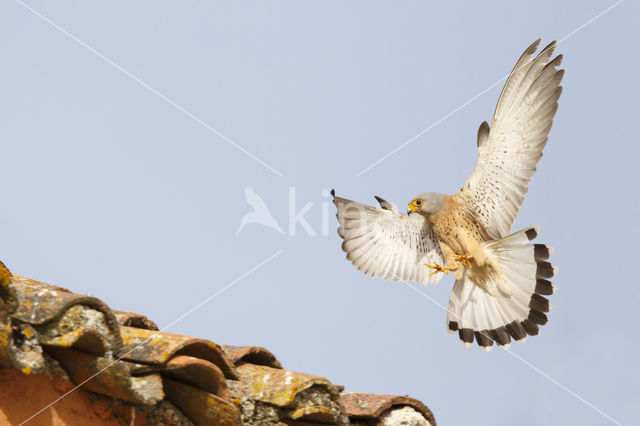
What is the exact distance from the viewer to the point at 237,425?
3.47m

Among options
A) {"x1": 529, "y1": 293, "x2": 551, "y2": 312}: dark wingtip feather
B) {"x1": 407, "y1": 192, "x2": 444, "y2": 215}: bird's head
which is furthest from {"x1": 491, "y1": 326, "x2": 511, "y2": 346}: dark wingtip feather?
{"x1": 407, "y1": 192, "x2": 444, "y2": 215}: bird's head

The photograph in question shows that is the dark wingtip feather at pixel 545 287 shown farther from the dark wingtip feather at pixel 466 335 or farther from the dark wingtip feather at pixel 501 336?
the dark wingtip feather at pixel 466 335

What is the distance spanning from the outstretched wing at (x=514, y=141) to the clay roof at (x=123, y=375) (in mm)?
2876

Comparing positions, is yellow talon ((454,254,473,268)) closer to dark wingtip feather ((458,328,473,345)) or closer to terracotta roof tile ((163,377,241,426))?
dark wingtip feather ((458,328,473,345))

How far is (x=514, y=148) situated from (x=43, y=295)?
13.5ft

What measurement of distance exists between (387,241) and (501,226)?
3.61 feet

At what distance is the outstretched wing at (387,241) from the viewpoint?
261 inches

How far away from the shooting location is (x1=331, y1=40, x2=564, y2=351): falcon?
19.7 ft

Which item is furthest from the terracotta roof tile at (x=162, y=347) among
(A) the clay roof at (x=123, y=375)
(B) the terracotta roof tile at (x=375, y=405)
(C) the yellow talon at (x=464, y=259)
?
(C) the yellow talon at (x=464, y=259)

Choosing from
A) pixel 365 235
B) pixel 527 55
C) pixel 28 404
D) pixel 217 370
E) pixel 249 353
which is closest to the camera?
pixel 28 404

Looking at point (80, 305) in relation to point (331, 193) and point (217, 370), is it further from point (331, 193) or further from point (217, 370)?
point (331, 193)

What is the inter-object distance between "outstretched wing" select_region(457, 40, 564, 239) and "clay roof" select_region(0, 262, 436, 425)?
288 cm

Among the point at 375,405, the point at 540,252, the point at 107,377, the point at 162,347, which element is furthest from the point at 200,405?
the point at 540,252

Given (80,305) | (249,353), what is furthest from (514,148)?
(80,305)
